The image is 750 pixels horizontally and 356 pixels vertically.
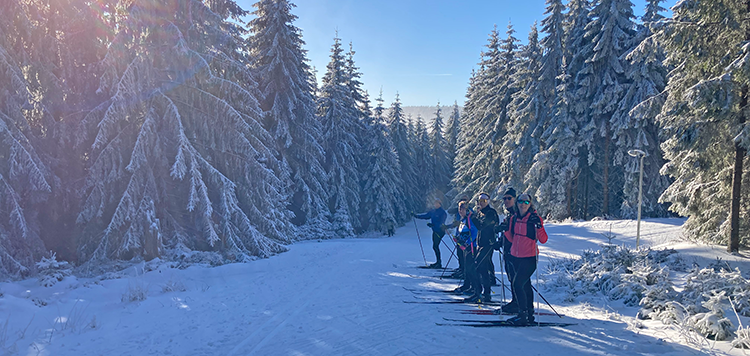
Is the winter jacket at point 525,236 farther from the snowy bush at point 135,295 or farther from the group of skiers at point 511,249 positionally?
the snowy bush at point 135,295

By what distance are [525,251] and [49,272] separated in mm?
10588

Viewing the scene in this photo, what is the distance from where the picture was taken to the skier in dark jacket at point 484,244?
7.04 m

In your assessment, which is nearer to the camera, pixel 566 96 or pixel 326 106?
pixel 566 96

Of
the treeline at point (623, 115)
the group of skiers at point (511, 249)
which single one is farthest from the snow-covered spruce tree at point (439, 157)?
the group of skiers at point (511, 249)

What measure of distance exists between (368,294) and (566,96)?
17662mm

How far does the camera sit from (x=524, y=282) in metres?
5.64

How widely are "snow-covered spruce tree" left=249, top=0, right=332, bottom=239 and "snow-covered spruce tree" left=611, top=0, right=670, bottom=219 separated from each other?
16.1 metres

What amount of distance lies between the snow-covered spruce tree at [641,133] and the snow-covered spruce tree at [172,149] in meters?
17.4

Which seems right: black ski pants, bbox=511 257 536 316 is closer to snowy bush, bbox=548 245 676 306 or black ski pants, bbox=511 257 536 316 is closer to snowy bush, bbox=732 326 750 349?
snowy bush, bbox=548 245 676 306

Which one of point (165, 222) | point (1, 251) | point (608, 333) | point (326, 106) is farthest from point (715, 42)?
point (326, 106)

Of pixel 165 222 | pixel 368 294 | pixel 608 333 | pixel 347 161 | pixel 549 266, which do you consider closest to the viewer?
pixel 608 333

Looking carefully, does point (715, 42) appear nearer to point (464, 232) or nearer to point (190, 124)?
point (464, 232)

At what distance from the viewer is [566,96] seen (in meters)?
19.8

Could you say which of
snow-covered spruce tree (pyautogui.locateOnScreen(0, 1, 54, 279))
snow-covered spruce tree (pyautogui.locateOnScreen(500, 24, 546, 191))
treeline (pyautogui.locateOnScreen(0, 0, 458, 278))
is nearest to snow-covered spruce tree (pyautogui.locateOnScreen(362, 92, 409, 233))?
snow-covered spruce tree (pyautogui.locateOnScreen(500, 24, 546, 191))
